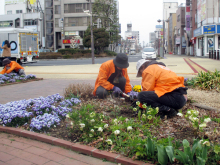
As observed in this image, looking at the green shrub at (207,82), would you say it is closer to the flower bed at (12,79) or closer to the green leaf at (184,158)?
the green leaf at (184,158)

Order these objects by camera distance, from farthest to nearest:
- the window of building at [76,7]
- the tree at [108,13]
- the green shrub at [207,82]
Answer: the window of building at [76,7], the tree at [108,13], the green shrub at [207,82]

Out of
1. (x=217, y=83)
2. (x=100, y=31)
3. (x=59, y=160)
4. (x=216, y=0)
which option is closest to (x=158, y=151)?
(x=59, y=160)

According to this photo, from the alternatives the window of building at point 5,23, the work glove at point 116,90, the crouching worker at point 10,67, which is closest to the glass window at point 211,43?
the crouching worker at point 10,67

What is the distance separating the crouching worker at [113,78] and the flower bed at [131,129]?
0.40m

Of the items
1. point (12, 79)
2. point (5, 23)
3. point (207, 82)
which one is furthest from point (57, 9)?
point (207, 82)

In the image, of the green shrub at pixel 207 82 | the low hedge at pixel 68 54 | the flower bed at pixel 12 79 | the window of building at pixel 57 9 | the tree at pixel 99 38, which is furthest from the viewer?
the window of building at pixel 57 9

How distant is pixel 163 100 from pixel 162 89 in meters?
0.18

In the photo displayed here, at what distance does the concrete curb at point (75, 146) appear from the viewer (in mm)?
3013

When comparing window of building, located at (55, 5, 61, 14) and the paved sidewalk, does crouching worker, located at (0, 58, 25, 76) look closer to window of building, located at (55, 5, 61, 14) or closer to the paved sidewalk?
the paved sidewalk

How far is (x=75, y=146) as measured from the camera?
3.45 m

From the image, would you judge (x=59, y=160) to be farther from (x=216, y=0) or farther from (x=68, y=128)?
(x=216, y=0)

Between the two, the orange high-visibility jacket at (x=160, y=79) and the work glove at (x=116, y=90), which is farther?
the work glove at (x=116, y=90)

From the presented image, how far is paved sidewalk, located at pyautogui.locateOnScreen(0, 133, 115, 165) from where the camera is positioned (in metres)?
3.16

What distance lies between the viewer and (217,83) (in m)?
6.56
